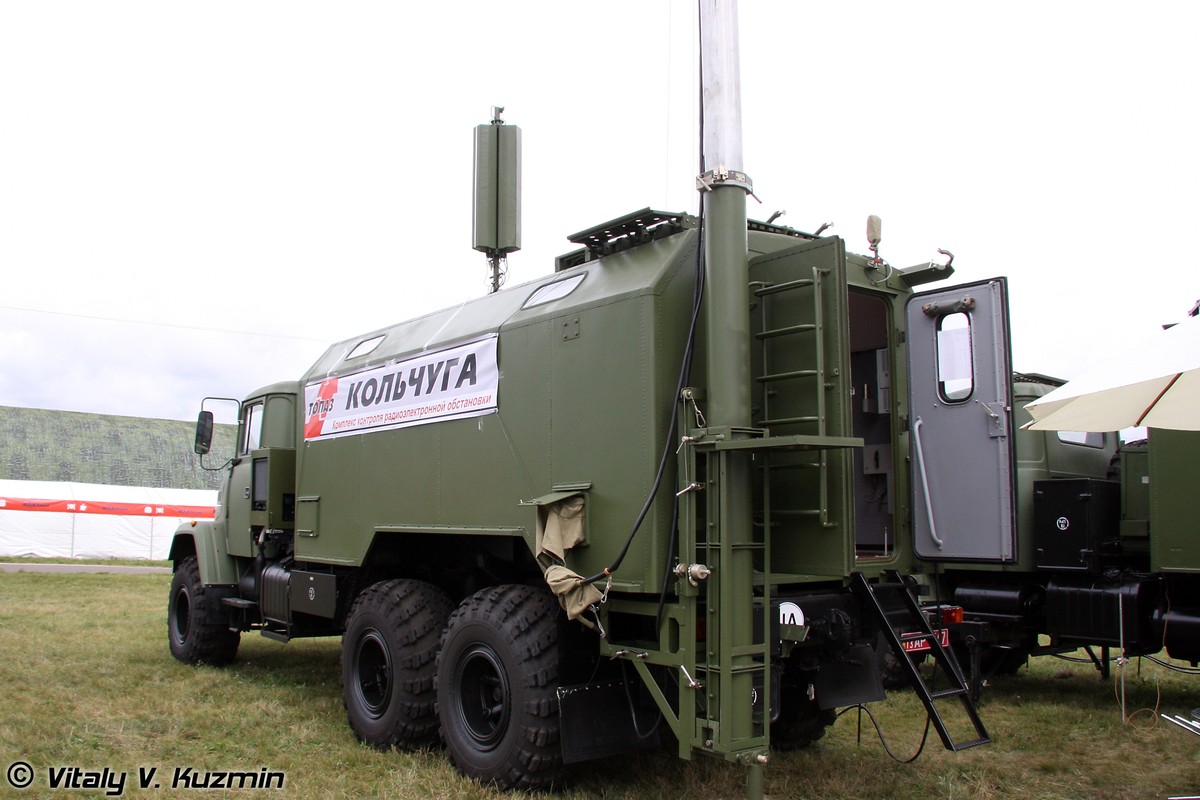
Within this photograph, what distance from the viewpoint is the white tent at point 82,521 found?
27.8 m

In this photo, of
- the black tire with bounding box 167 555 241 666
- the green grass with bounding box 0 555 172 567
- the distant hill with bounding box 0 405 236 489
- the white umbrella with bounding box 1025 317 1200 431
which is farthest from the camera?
the distant hill with bounding box 0 405 236 489

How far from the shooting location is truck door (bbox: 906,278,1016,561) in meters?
5.90

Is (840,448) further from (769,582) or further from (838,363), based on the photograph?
(769,582)

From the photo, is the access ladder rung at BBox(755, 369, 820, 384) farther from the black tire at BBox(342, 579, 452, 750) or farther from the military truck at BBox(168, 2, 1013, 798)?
the black tire at BBox(342, 579, 452, 750)

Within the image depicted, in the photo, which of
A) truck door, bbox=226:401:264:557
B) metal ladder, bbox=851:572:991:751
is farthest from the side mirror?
metal ladder, bbox=851:572:991:751

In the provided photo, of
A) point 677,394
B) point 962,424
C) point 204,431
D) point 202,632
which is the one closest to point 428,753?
point 677,394

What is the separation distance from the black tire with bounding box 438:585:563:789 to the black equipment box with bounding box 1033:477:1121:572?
5.12m

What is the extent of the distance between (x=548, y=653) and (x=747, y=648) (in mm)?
1199

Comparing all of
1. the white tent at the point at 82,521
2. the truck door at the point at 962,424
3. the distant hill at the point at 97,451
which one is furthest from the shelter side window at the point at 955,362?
the distant hill at the point at 97,451

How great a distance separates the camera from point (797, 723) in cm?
660

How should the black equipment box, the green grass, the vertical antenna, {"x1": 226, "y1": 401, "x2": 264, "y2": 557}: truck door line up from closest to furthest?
the black equipment box, {"x1": 226, "y1": 401, "x2": 264, "y2": 557}: truck door, the vertical antenna, the green grass

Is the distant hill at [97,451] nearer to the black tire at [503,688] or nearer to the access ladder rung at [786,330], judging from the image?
the black tire at [503,688]

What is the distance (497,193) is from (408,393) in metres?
7.46

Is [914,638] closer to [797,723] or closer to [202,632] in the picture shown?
[797,723]
